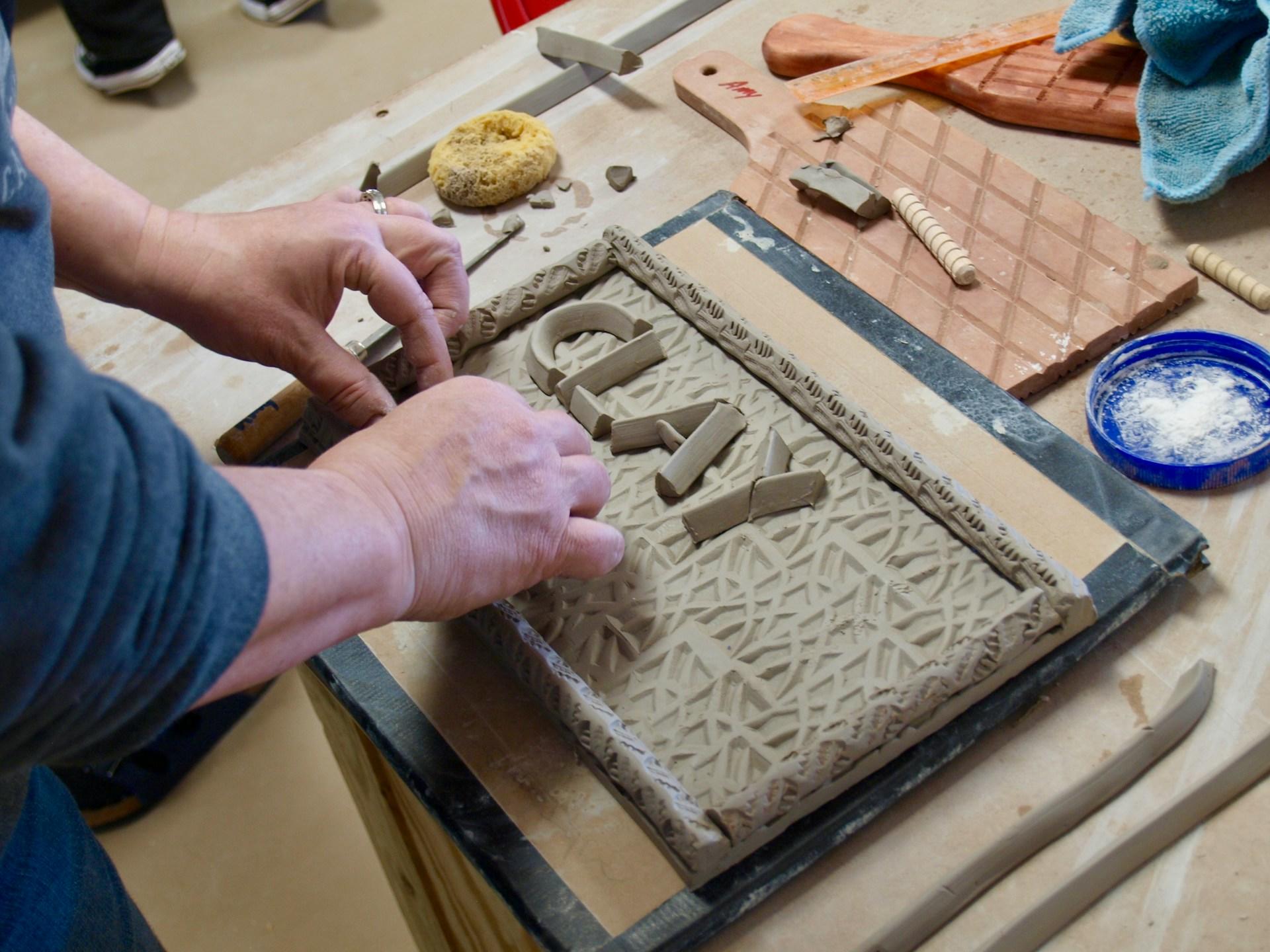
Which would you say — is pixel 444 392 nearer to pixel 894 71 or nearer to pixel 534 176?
pixel 534 176

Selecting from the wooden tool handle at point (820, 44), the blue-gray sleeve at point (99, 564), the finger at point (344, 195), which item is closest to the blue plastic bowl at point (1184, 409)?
the wooden tool handle at point (820, 44)

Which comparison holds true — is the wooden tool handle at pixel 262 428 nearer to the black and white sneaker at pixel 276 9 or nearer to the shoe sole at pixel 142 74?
the shoe sole at pixel 142 74

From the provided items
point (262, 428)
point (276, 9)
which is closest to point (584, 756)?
point (262, 428)

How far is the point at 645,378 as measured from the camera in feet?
4.82

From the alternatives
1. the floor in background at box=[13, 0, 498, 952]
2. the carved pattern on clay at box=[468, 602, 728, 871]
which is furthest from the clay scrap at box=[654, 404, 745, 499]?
the floor in background at box=[13, 0, 498, 952]

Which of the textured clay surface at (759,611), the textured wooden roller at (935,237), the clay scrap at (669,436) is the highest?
the clay scrap at (669,436)

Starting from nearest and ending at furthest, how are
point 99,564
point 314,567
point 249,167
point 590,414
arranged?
point 99,564, point 314,567, point 590,414, point 249,167

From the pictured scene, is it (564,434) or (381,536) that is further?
(564,434)

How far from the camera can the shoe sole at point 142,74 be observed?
12.7ft

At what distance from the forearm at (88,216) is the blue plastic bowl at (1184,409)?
46.4 inches

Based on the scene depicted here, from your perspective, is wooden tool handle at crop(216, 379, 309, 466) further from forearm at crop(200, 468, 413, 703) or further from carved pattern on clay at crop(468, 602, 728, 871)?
forearm at crop(200, 468, 413, 703)

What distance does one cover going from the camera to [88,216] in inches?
50.9

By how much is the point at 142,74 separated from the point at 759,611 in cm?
357

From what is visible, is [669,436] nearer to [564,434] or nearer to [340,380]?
[564,434]
